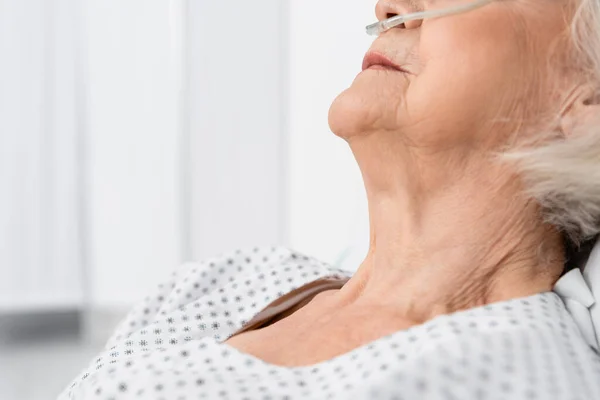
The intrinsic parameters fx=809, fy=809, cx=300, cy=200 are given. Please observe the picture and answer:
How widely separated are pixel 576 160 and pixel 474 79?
0.16 metres

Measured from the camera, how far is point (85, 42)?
3141 mm

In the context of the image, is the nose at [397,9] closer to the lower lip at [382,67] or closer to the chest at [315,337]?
the lower lip at [382,67]

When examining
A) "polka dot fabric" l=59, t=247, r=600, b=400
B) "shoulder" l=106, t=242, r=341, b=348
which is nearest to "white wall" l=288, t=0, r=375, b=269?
"shoulder" l=106, t=242, r=341, b=348

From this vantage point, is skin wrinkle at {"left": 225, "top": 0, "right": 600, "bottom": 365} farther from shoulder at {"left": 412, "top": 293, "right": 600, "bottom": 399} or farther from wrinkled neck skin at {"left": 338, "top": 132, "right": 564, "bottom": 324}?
shoulder at {"left": 412, "top": 293, "right": 600, "bottom": 399}

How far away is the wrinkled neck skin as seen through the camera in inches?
40.6

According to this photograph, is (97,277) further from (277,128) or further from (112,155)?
(277,128)

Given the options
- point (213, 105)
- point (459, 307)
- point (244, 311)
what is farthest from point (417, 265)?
point (213, 105)

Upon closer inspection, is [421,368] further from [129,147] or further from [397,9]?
[129,147]

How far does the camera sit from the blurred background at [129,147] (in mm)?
3086

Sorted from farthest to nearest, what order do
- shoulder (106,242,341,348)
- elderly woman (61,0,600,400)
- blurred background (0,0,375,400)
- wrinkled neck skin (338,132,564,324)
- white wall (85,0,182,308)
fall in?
white wall (85,0,182,308) < blurred background (0,0,375,400) < shoulder (106,242,341,348) < wrinkled neck skin (338,132,564,324) < elderly woman (61,0,600,400)

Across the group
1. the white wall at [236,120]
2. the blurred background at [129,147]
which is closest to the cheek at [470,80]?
the blurred background at [129,147]

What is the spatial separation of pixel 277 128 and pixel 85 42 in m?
0.86

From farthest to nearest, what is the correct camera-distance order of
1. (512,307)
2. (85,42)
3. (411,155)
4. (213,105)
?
1. (213,105)
2. (85,42)
3. (411,155)
4. (512,307)

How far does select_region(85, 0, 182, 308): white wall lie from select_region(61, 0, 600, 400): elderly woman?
7.36 feet
